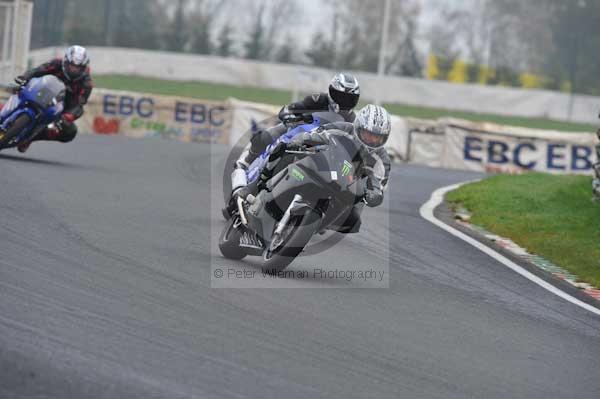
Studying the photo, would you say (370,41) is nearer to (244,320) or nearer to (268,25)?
(268,25)

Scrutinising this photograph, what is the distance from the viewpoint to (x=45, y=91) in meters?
15.6

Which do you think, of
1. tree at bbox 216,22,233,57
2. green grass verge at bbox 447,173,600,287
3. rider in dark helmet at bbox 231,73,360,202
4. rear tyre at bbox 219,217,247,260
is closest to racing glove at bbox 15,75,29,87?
rider in dark helmet at bbox 231,73,360,202

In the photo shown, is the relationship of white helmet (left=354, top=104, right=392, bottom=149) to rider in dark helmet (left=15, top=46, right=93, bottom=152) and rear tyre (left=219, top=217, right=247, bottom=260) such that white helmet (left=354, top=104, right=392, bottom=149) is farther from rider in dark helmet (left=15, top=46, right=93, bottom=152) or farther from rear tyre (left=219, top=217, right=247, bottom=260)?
rider in dark helmet (left=15, top=46, right=93, bottom=152)

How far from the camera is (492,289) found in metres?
9.92

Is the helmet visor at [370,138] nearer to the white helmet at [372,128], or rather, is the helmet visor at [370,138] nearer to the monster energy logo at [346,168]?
the white helmet at [372,128]

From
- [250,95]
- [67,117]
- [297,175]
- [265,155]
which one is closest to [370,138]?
[297,175]

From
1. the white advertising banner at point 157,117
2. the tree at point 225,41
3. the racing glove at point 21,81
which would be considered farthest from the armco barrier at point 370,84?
the racing glove at point 21,81

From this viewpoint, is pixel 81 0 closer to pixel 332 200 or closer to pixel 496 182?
pixel 496 182

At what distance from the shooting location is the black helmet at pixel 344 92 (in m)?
11.5

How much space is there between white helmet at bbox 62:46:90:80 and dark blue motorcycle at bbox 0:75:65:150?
23 centimetres

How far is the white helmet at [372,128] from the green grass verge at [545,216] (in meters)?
3.03

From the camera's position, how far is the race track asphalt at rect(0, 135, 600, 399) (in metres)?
5.84

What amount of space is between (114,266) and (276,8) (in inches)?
1403

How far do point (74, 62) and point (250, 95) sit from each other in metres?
24.7
